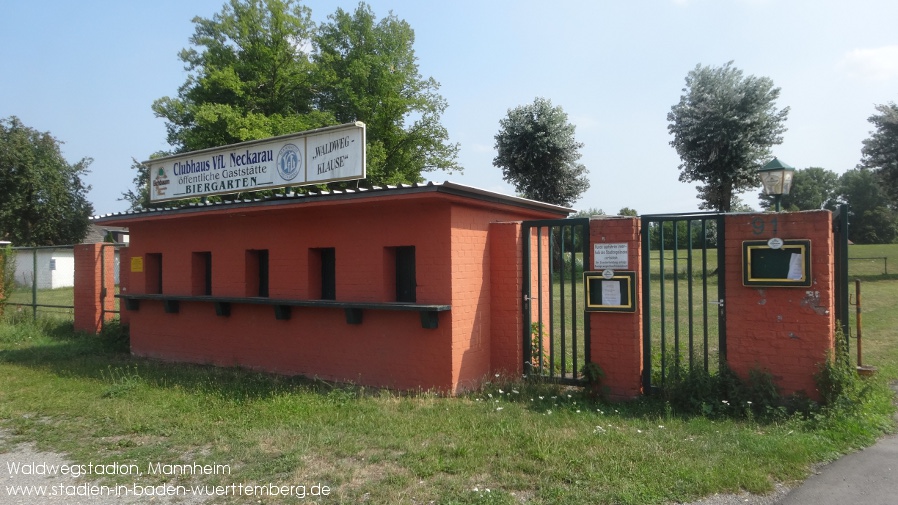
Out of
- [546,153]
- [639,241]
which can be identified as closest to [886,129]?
[546,153]

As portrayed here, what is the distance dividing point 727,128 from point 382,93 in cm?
1640

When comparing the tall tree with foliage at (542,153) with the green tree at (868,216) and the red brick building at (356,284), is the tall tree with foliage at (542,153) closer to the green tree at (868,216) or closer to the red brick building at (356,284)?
the red brick building at (356,284)

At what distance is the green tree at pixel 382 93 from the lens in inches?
1208

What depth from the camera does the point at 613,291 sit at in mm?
7328

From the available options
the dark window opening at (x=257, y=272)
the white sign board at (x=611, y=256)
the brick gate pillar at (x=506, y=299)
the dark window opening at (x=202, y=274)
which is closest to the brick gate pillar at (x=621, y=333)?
the white sign board at (x=611, y=256)

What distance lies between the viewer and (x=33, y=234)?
38906 mm

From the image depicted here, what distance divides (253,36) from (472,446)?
102 feet

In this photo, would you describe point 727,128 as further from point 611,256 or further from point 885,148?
point 611,256

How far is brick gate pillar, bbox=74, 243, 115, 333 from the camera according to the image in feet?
45.0

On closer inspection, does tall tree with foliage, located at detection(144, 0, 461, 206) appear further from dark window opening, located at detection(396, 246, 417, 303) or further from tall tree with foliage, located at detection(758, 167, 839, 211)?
tall tree with foliage, located at detection(758, 167, 839, 211)

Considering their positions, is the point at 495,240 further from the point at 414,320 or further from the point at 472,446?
the point at 472,446

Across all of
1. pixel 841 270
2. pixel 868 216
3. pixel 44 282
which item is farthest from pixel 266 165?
pixel 868 216

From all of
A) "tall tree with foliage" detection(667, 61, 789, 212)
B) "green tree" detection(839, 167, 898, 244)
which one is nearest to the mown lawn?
"tall tree with foliage" detection(667, 61, 789, 212)

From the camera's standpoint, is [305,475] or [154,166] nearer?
[305,475]
